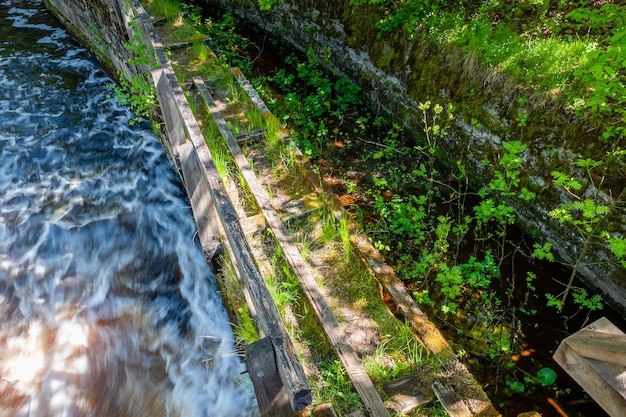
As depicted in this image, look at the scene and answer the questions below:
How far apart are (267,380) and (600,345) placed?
6.57 feet

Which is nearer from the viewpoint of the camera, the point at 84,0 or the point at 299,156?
the point at 299,156

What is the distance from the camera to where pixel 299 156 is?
17.3ft

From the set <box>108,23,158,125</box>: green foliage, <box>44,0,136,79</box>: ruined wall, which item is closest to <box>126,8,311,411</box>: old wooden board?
<box>108,23,158,125</box>: green foliage

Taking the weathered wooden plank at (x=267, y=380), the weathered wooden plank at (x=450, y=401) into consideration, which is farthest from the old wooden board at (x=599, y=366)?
the weathered wooden plank at (x=267, y=380)

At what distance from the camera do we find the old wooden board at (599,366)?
1613mm

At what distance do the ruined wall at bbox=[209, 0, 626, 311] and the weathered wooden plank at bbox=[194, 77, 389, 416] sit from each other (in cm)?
312

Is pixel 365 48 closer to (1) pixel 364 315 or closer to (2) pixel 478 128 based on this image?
(2) pixel 478 128

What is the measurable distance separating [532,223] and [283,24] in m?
6.84

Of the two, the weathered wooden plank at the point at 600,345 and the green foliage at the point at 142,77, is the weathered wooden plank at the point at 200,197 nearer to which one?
the green foliage at the point at 142,77

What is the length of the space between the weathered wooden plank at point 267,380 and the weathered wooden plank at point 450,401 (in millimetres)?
1227

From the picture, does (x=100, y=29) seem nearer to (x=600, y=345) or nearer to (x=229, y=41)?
(x=229, y=41)

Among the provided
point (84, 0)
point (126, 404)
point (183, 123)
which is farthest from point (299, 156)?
point (84, 0)

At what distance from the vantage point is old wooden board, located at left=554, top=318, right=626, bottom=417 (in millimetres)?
1613

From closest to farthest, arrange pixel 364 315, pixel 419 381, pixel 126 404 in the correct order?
pixel 419 381
pixel 364 315
pixel 126 404
